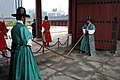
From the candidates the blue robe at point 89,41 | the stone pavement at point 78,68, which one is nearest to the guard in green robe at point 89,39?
the blue robe at point 89,41

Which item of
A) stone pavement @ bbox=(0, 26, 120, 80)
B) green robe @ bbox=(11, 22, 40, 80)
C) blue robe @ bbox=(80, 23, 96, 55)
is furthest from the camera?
blue robe @ bbox=(80, 23, 96, 55)

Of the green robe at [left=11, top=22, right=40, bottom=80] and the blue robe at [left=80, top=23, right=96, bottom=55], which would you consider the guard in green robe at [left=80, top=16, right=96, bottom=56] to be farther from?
the green robe at [left=11, top=22, right=40, bottom=80]

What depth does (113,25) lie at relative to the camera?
657cm

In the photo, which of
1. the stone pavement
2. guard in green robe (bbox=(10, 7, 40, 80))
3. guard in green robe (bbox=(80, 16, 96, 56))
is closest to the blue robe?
guard in green robe (bbox=(80, 16, 96, 56))

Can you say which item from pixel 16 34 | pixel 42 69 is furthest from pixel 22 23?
pixel 42 69

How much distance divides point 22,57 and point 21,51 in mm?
117

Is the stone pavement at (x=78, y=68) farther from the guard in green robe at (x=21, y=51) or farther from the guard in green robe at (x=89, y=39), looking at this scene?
the guard in green robe at (x=21, y=51)

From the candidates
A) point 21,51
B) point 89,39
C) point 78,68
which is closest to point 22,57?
point 21,51

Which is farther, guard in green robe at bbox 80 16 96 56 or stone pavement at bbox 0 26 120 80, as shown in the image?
guard in green robe at bbox 80 16 96 56

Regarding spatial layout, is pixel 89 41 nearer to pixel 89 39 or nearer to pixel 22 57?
pixel 89 39

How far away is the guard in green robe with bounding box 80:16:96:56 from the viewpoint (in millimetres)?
5964

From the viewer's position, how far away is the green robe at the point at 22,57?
2.86 metres

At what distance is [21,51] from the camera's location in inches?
117

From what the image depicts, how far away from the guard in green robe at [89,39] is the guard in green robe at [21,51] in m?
3.41
